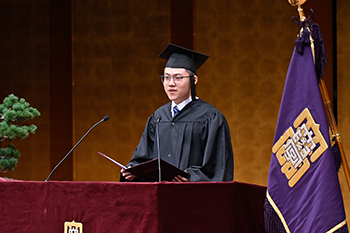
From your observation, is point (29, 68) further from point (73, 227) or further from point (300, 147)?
point (300, 147)

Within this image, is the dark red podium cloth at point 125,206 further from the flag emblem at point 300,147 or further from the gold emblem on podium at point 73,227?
the flag emblem at point 300,147

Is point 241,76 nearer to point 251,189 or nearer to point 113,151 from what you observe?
point 113,151

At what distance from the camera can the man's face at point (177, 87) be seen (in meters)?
3.11

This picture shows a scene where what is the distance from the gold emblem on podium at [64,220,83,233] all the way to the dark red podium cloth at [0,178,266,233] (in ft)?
0.05

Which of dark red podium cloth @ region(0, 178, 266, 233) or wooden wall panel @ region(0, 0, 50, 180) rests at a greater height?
wooden wall panel @ region(0, 0, 50, 180)

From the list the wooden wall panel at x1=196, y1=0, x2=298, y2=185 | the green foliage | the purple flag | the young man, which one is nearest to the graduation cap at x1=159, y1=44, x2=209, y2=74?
the young man

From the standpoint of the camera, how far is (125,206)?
206 centimetres

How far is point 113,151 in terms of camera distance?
5.75m

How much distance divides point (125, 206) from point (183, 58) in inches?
55.2

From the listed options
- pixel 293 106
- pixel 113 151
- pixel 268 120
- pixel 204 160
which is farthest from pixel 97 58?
pixel 293 106

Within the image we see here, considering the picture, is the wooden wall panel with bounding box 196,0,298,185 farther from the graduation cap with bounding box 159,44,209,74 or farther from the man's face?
the man's face

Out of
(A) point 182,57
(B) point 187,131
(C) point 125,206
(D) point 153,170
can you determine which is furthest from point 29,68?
(C) point 125,206

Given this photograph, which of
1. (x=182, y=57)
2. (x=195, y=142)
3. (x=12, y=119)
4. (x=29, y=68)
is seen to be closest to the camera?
(x=195, y=142)

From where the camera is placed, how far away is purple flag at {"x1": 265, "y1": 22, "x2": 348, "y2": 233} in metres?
2.19
